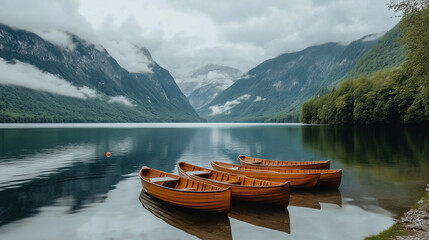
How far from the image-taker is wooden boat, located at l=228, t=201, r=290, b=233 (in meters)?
14.5

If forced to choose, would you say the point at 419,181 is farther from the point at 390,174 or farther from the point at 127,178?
the point at 127,178

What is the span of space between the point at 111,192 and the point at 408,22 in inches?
1361

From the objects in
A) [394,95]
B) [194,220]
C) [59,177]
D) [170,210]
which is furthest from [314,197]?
[394,95]

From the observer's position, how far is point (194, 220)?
599 inches

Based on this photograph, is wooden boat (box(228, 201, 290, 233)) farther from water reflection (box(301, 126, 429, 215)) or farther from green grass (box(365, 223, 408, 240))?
water reflection (box(301, 126, 429, 215))

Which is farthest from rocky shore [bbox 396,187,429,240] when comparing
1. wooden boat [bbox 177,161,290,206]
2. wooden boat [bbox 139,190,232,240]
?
wooden boat [bbox 139,190,232,240]

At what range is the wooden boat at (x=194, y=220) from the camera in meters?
13.6

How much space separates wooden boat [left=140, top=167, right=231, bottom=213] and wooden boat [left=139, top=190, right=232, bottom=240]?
42 cm

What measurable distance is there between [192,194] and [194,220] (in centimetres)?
136

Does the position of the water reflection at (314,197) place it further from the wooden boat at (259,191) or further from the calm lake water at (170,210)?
the wooden boat at (259,191)

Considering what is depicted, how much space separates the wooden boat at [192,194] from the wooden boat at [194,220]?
416 millimetres

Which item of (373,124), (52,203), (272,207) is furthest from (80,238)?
(373,124)

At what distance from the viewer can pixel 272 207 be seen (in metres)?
16.9

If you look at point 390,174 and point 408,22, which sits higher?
point 408,22
